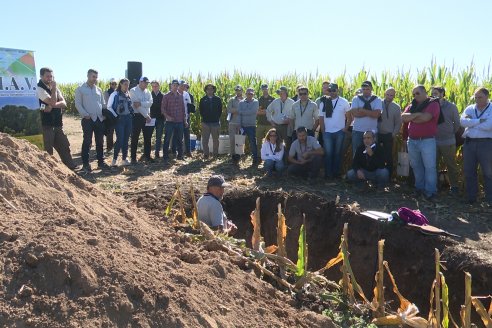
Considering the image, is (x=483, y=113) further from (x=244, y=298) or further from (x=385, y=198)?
(x=244, y=298)

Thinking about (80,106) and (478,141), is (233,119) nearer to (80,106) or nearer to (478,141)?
(80,106)

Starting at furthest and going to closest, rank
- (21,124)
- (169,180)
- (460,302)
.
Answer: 1. (169,180)
2. (21,124)
3. (460,302)

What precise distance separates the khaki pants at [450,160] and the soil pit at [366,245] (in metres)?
2.55

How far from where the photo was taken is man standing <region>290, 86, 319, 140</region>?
32.1 feet

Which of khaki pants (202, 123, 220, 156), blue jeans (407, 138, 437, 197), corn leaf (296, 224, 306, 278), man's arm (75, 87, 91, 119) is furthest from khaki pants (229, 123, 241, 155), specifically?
corn leaf (296, 224, 306, 278)

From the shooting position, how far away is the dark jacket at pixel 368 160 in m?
8.77

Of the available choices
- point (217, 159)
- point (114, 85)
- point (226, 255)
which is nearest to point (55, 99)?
point (114, 85)

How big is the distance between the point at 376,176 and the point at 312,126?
172 cm

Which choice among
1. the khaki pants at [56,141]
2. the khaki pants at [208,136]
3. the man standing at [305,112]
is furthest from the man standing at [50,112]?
the man standing at [305,112]

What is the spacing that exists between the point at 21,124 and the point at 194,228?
3673mm

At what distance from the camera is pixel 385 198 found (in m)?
8.48

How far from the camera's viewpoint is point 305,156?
31.4ft

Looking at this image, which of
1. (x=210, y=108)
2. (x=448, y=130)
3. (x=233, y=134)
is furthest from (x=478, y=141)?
(x=210, y=108)

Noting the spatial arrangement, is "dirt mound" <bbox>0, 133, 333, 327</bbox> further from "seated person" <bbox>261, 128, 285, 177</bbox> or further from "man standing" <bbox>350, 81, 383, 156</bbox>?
"seated person" <bbox>261, 128, 285, 177</bbox>
